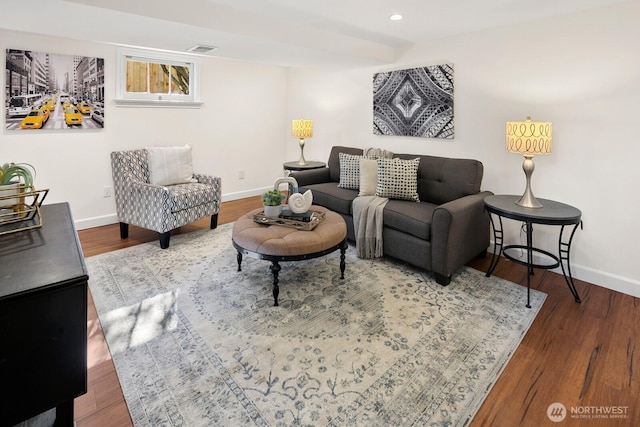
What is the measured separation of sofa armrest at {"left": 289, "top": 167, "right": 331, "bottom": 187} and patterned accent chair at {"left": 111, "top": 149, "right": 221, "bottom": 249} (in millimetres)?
983

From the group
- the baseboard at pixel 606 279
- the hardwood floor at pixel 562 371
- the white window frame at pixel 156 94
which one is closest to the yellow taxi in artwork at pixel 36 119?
the white window frame at pixel 156 94

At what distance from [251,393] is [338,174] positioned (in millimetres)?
3228

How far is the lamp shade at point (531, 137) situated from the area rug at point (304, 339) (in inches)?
43.9

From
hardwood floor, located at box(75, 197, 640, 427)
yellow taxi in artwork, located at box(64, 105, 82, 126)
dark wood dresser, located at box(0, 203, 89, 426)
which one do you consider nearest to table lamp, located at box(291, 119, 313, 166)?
yellow taxi in artwork, located at box(64, 105, 82, 126)

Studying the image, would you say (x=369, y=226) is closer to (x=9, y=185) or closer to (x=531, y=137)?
(x=531, y=137)

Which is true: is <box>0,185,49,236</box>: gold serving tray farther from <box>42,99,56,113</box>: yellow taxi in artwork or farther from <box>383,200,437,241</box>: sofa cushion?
<box>42,99,56,113</box>: yellow taxi in artwork

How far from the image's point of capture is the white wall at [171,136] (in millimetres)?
3723

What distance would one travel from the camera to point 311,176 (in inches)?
175

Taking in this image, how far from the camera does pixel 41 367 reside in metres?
1.05

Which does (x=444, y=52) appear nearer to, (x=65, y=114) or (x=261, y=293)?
(x=261, y=293)

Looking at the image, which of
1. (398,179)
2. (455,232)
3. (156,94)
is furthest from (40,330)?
(156,94)

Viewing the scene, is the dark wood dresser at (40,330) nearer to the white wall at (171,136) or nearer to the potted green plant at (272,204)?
the potted green plant at (272,204)

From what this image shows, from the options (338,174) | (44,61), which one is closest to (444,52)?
(338,174)

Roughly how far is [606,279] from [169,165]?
448cm
